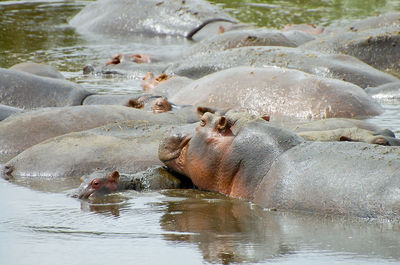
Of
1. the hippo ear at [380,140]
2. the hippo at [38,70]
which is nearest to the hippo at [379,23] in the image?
the hippo at [38,70]

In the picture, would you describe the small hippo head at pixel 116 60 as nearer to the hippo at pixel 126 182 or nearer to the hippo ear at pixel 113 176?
the hippo at pixel 126 182

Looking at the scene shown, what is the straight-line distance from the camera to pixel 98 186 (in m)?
5.08

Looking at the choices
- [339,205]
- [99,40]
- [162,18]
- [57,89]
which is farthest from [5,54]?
[339,205]

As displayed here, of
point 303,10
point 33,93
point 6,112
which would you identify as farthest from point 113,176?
point 303,10

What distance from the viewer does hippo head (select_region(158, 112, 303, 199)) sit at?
15.9ft

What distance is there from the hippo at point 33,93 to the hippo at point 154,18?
674 centimetres

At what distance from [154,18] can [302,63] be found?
6.68 metres

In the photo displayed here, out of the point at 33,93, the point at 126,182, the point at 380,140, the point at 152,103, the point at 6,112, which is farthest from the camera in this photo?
the point at 33,93

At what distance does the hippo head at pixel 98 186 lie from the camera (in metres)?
5.05

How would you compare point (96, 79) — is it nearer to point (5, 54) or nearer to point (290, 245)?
point (5, 54)

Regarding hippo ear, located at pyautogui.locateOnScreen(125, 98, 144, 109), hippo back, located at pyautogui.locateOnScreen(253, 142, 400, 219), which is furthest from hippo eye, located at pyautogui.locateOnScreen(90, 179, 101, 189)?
hippo ear, located at pyautogui.locateOnScreen(125, 98, 144, 109)

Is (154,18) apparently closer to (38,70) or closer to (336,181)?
(38,70)

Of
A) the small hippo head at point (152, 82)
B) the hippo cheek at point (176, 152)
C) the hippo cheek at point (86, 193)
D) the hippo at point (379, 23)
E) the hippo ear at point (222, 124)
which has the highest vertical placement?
the hippo at point (379, 23)

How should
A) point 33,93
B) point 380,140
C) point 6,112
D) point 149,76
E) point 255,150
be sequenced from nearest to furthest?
point 255,150, point 380,140, point 6,112, point 33,93, point 149,76
